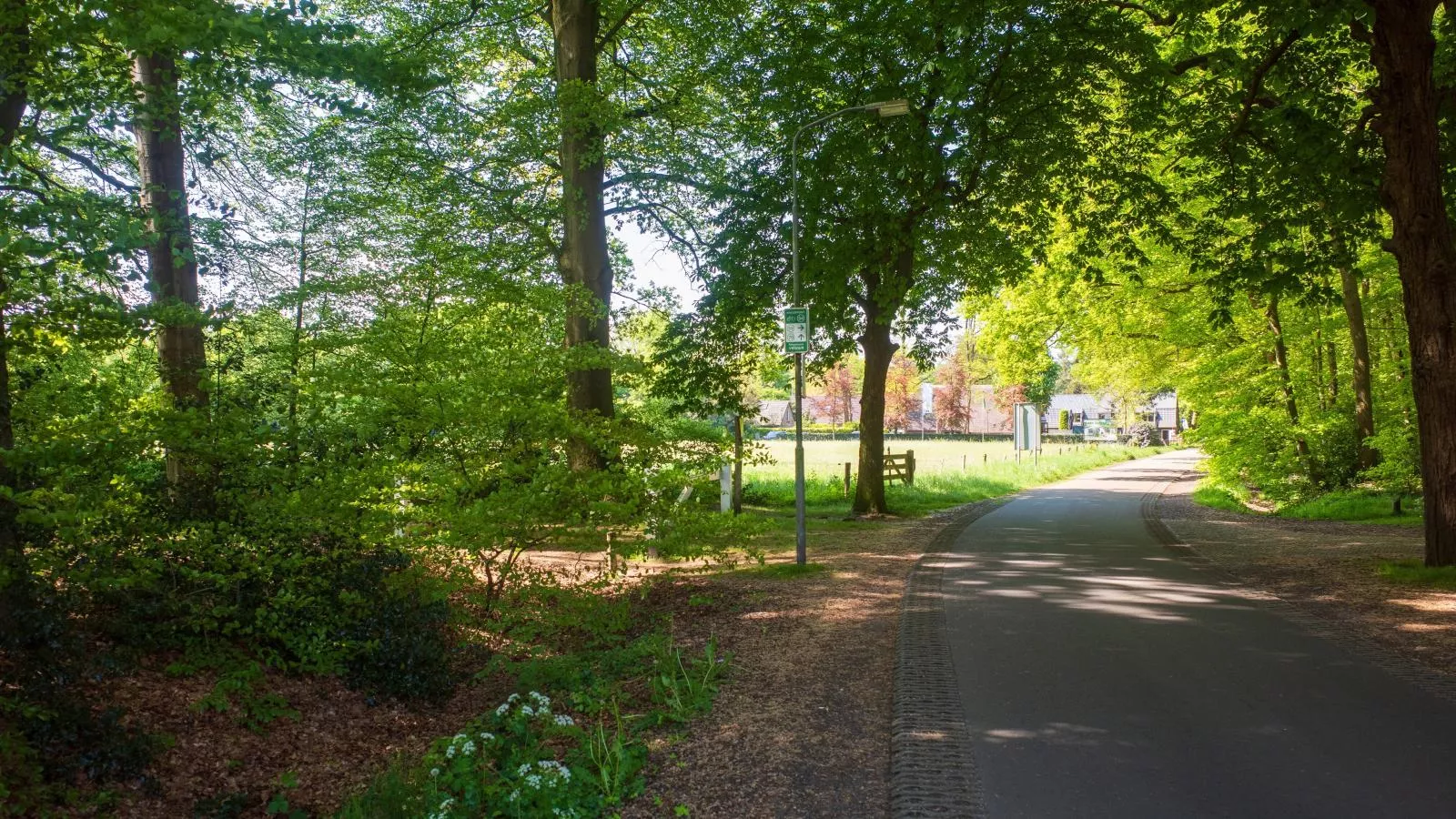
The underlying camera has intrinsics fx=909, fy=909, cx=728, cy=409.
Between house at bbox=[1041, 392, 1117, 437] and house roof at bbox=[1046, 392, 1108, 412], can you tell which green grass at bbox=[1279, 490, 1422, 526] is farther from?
house roof at bbox=[1046, 392, 1108, 412]

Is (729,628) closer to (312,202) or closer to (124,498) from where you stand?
(124,498)

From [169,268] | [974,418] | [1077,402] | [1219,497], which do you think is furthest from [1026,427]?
[1077,402]

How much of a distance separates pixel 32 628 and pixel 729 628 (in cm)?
526

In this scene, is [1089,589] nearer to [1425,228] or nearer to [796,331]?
[796,331]

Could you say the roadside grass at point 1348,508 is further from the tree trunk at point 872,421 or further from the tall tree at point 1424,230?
the tree trunk at point 872,421

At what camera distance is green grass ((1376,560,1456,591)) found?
9680 millimetres

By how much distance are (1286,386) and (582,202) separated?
18257 millimetres

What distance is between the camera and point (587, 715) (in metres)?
6.39

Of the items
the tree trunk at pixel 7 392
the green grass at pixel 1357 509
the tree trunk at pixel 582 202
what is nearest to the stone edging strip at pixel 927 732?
the tree trunk at pixel 7 392

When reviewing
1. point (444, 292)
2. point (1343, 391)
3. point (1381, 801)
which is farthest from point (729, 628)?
point (1343, 391)

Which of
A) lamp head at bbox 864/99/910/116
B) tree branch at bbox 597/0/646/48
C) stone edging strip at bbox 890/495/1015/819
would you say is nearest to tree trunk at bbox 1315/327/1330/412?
lamp head at bbox 864/99/910/116

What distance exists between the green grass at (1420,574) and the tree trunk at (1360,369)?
10129mm

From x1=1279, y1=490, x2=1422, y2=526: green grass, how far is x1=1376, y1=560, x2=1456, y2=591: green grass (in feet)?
23.9

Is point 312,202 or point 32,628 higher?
point 312,202
